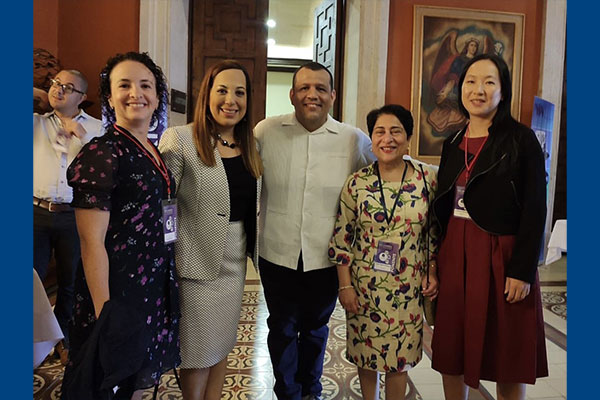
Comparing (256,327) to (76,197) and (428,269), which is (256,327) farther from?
(76,197)

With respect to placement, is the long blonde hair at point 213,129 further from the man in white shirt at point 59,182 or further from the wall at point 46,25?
the wall at point 46,25

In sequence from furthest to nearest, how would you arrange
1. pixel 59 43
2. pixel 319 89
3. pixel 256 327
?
pixel 59 43, pixel 256 327, pixel 319 89

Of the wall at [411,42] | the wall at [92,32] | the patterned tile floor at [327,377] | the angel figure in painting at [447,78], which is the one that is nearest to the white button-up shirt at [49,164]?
the patterned tile floor at [327,377]

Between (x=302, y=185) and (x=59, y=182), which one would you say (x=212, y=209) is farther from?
(x=59, y=182)

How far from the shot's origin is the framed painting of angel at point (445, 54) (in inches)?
200

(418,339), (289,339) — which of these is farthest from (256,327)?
(418,339)

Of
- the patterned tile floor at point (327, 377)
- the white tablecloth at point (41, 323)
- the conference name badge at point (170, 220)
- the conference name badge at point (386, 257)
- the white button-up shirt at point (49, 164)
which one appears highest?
the white button-up shirt at point (49, 164)

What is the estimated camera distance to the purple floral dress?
53.6 inches

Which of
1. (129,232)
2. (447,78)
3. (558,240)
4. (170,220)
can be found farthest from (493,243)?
(447,78)

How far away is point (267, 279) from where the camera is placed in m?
2.21

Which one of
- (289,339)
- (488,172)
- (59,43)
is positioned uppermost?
(59,43)

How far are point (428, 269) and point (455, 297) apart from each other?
0.52 feet

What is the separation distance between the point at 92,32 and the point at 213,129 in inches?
137

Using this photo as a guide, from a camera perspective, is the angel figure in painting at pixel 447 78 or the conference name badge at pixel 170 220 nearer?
the conference name badge at pixel 170 220
